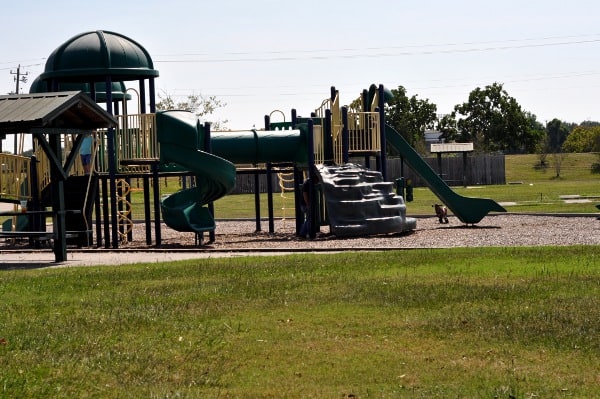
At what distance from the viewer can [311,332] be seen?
1167 cm

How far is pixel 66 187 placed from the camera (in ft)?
93.7

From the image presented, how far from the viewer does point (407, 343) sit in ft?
35.9

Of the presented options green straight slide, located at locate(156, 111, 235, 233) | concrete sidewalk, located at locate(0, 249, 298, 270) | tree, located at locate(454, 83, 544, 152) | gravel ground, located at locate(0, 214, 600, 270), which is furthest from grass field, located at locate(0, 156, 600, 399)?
tree, located at locate(454, 83, 544, 152)

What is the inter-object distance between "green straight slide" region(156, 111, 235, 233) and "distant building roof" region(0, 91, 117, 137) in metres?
4.32

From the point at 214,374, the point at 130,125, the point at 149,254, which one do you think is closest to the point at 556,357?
the point at 214,374

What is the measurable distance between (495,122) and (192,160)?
77.9 meters

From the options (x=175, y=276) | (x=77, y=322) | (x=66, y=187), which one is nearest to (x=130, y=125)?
(x=66, y=187)

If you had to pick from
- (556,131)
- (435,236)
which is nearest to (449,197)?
(435,236)

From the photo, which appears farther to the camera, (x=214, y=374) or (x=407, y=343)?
(x=407, y=343)

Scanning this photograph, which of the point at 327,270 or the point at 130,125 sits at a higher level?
the point at 130,125

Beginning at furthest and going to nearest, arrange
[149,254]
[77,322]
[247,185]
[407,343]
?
[247,185], [149,254], [77,322], [407,343]

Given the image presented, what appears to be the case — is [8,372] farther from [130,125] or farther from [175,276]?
[130,125]

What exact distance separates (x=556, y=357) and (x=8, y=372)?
4673mm

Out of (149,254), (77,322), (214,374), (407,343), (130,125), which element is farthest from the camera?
(130,125)
